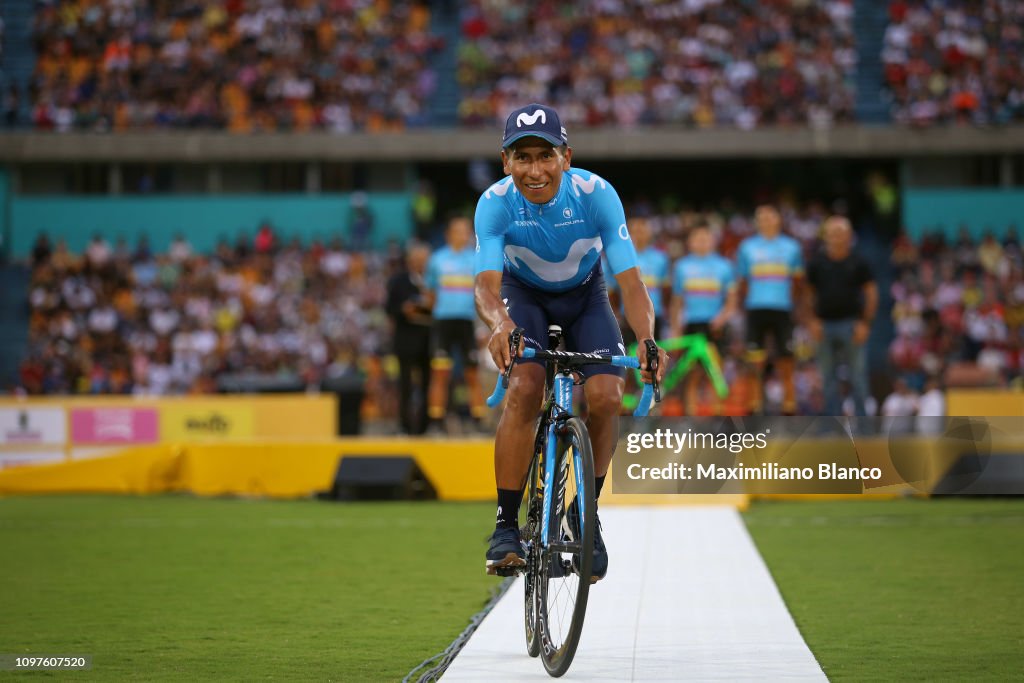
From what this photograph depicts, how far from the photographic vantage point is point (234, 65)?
3186 cm

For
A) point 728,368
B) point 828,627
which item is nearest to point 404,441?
point 828,627

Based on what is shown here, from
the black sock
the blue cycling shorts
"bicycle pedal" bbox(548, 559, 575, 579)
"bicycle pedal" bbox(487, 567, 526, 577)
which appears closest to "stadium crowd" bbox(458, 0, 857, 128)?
the blue cycling shorts

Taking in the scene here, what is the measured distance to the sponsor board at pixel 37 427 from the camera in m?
16.8

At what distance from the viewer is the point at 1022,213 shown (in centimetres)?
2995

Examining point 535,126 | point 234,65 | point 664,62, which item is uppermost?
point 664,62

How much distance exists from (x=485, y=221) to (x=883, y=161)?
27.2 meters

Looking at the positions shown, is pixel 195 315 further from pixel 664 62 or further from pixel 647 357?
pixel 647 357

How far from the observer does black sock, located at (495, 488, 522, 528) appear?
5.83 meters

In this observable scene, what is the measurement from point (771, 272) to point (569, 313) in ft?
29.0

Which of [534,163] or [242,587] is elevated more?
[534,163]

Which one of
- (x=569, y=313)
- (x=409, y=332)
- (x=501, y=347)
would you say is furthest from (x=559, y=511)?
(x=409, y=332)

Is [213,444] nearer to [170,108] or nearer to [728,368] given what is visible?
[728,368]

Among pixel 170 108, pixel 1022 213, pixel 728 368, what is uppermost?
pixel 170 108

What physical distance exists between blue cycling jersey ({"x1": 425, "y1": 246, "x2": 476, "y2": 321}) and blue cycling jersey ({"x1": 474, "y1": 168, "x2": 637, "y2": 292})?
328 inches
